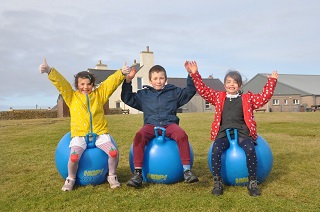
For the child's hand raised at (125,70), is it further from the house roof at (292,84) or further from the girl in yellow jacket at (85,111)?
the house roof at (292,84)

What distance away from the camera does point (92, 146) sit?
5.17 m

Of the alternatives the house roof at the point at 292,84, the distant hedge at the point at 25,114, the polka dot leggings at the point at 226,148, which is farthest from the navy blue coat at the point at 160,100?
the house roof at the point at 292,84

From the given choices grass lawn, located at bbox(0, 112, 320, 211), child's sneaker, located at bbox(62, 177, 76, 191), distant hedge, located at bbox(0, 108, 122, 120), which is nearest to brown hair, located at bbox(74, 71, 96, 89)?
child's sneaker, located at bbox(62, 177, 76, 191)

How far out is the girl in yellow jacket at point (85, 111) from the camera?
198 inches

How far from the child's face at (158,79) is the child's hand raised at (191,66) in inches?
16.9

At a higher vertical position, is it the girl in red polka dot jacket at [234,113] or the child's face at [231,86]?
the child's face at [231,86]

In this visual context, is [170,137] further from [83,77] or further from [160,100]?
[83,77]

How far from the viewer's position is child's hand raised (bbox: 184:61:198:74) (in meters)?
5.50

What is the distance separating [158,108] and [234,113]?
1.22 meters

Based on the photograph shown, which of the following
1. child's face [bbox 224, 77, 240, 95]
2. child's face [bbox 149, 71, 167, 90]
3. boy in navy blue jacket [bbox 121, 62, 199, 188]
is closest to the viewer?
boy in navy blue jacket [bbox 121, 62, 199, 188]

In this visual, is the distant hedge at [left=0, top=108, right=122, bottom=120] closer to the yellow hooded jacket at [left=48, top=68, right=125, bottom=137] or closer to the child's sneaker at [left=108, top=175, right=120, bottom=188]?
the yellow hooded jacket at [left=48, top=68, right=125, bottom=137]

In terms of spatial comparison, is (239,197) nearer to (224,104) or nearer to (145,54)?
(224,104)

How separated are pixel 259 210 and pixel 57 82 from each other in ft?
11.3

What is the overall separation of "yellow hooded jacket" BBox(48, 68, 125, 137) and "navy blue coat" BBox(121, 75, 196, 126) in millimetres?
389
